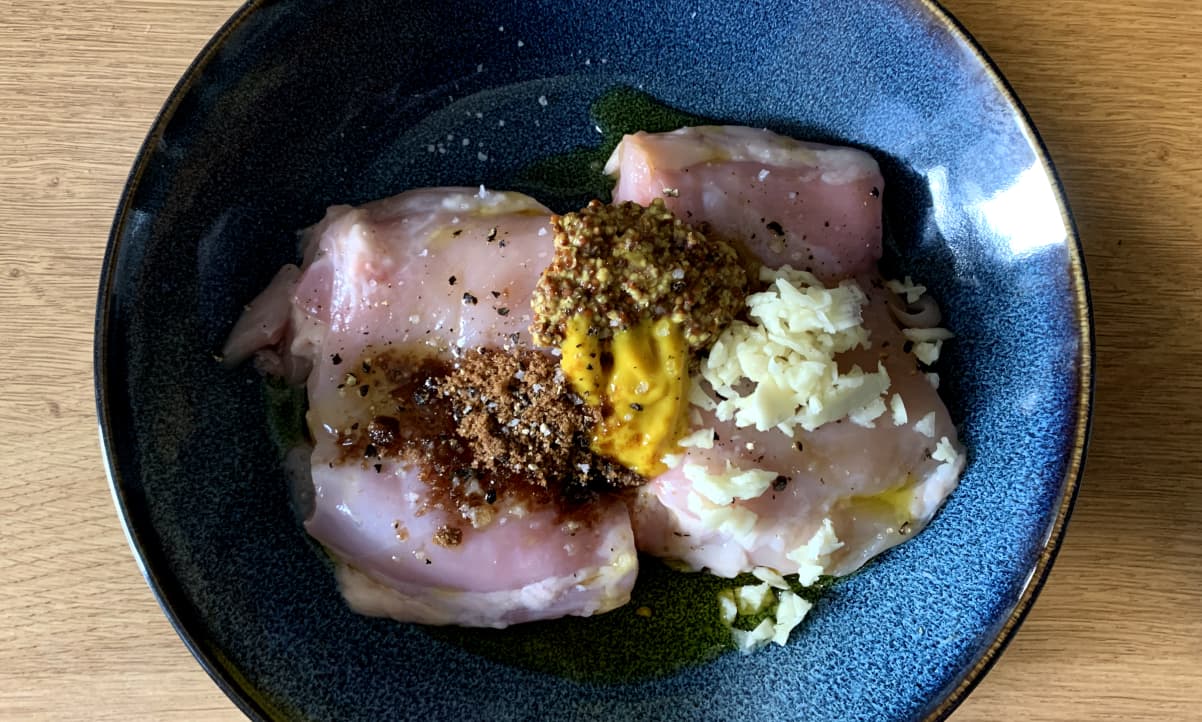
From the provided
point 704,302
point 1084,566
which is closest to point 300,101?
point 704,302

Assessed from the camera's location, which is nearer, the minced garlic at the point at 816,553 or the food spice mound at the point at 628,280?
the food spice mound at the point at 628,280

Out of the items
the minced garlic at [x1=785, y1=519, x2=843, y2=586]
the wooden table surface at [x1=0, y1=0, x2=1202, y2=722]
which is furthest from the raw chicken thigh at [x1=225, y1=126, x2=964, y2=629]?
the wooden table surface at [x1=0, y1=0, x2=1202, y2=722]

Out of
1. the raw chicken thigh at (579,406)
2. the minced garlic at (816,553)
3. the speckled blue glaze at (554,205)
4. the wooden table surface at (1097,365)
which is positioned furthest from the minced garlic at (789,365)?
the wooden table surface at (1097,365)

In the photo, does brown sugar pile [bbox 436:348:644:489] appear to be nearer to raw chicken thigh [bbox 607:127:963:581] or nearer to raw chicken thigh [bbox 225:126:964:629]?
raw chicken thigh [bbox 225:126:964:629]

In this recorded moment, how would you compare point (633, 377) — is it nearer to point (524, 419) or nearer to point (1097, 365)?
point (524, 419)

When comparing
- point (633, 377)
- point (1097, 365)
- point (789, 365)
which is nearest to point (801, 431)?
point (789, 365)

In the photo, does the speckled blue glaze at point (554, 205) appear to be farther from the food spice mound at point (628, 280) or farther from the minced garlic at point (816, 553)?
the food spice mound at point (628, 280)

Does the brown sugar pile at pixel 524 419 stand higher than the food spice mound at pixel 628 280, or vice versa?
the food spice mound at pixel 628 280
